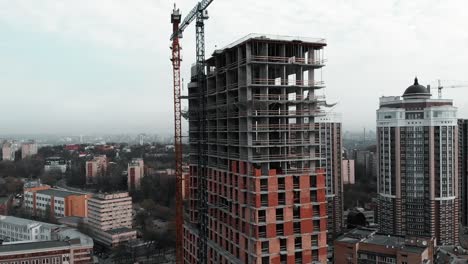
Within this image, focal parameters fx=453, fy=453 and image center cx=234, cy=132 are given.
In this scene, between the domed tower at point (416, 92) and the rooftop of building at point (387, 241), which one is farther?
the domed tower at point (416, 92)

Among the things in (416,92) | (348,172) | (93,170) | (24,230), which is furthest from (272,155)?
(93,170)

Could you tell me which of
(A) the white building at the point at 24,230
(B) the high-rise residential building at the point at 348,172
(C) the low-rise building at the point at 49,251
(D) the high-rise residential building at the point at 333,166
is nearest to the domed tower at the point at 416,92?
(D) the high-rise residential building at the point at 333,166

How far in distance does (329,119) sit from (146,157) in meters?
38.3

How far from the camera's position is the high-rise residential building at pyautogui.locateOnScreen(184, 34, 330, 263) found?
402 inches

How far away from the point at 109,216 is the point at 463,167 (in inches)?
976

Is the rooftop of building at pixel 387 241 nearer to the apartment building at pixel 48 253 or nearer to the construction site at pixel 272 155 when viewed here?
the construction site at pixel 272 155

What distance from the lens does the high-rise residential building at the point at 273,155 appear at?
33.5ft

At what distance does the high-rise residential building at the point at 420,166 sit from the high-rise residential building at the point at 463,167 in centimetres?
538


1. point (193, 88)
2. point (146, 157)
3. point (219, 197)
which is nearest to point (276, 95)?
point (219, 197)

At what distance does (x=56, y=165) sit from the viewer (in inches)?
2275

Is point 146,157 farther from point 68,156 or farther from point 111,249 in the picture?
point 111,249

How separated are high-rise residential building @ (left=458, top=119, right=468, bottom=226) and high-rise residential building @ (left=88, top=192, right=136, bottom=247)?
2252 centimetres

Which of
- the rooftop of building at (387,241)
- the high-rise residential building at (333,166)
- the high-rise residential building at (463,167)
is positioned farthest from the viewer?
the high-rise residential building at (463,167)

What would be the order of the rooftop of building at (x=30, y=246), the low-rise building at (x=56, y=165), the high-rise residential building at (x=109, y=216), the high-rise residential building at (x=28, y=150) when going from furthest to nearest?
1. the high-rise residential building at (x=28, y=150)
2. the low-rise building at (x=56, y=165)
3. the high-rise residential building at (x=109, y=216)
4. the rooftop of building at (x=30, y=246)
